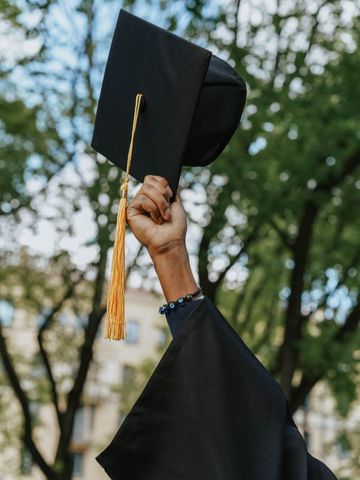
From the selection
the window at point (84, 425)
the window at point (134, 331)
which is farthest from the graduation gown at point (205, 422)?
the window at point (134, 331)

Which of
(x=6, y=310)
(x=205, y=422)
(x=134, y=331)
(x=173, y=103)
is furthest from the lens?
(x=134, y=331)

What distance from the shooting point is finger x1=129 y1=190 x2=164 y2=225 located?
205 cm

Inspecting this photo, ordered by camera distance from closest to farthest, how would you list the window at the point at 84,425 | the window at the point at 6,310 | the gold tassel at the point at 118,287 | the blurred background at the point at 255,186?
the gold tassel at the point at 118,287, the blurred background at the point at 255,186, the window at the point at 6,310, the window at the point at 84,425

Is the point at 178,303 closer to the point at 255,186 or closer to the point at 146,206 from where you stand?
the point at 146,206

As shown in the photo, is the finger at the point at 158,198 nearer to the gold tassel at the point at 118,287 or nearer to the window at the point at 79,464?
the gold tassel at the point at 118,287

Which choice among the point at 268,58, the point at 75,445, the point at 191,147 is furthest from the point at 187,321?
the point at 75,445

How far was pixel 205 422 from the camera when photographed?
1.83 meters

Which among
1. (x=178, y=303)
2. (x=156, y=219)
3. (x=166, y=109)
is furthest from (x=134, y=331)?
(x=178, y=303)

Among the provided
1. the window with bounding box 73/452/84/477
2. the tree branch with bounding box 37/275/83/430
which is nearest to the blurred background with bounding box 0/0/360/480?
the tree branch with bounding box 37/275/83/430

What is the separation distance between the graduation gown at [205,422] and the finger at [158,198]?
0.83 feet

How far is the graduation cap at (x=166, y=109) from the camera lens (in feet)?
7.70

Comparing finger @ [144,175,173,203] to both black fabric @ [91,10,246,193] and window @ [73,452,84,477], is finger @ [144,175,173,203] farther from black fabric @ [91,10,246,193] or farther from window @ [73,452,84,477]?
window @ [73,452,84,477]

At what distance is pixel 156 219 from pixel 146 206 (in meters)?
0.04

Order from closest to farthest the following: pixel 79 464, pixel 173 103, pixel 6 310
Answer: pixel 173 103
pixel 6 310
pixel 79 464
